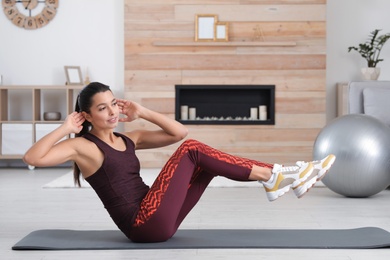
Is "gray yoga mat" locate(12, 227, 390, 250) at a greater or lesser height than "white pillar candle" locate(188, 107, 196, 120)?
lesser

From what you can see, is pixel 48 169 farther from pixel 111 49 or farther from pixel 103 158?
pixel 103 158

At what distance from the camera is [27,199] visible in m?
5.56

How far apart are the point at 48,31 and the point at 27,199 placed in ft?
10.2

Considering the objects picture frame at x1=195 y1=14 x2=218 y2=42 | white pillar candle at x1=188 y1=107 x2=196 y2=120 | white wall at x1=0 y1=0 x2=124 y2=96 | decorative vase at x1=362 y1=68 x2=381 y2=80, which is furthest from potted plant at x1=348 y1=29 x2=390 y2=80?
white wall at x1=0 y1=0 x2=124 y2=96

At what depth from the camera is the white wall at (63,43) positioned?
8.20m

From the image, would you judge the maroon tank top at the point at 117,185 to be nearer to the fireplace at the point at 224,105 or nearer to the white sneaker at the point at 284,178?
the white sneaker at the point at 284,178

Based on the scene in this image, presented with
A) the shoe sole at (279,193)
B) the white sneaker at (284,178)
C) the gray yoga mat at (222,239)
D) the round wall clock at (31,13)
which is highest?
the round wall clock at (31,13)

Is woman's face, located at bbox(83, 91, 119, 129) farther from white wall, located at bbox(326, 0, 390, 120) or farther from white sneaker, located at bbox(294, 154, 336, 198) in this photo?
white wall, located at bbox(326, 0, 390, 120)

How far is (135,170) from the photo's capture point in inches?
143

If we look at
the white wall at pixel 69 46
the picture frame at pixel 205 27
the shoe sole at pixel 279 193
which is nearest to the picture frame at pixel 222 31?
the picture frame at pixel 205 27

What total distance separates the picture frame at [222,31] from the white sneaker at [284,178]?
14.7 feet

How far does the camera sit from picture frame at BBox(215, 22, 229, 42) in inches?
309

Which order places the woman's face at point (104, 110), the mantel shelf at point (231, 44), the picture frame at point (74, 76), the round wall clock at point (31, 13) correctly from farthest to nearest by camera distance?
the round wall clock at point (31, 13) < the picture frame at point (74, 76) < the mantel shelf at point (231, 44) < the woman's face at point (104, 110)

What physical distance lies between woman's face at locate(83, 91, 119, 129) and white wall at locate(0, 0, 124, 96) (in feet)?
15.5
